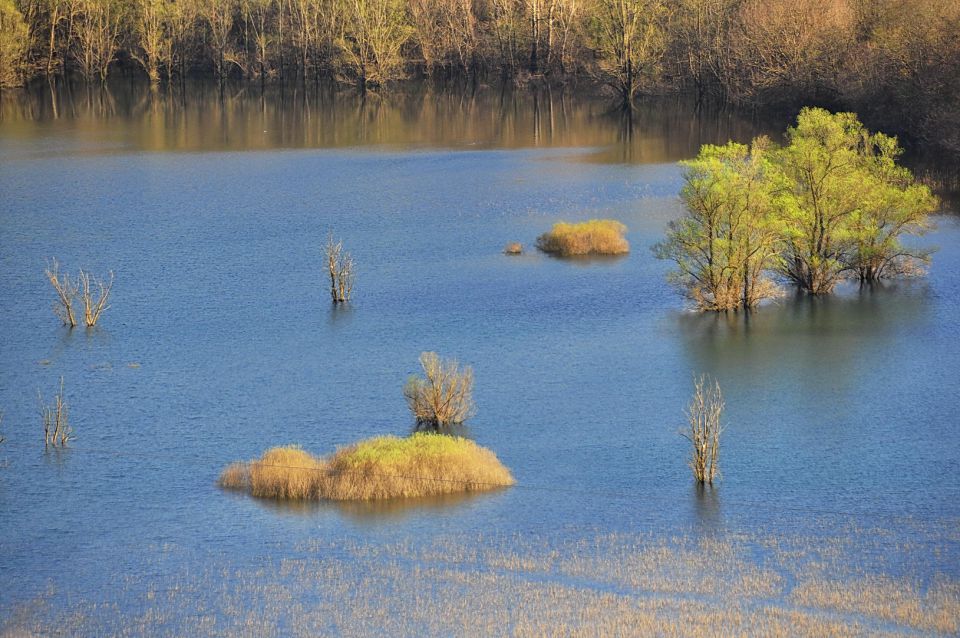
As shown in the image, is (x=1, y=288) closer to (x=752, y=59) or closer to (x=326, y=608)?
(x=326, y=608)

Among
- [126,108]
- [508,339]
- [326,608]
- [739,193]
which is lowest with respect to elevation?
[326,608]

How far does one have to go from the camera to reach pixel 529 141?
114 metres

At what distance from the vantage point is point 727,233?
60.2 meters

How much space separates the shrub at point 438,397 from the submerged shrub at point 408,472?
4.71 meters

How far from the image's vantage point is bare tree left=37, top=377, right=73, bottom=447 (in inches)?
1780

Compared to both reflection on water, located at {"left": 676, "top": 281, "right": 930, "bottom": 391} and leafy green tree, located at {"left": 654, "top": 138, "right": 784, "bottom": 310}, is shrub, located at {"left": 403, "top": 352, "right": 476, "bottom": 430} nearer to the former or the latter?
reflection on water, located at {"left": 676, "top": 281, "right": 930, "bottom": 391}

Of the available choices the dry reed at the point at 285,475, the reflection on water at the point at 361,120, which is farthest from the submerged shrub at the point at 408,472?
the reflection on water at the point at 361,120

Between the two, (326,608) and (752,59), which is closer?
(326,608)

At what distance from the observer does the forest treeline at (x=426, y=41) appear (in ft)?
409

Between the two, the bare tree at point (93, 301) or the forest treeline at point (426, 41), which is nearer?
the bare tree at point (93, 301)

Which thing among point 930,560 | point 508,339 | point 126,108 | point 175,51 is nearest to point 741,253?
point 508,339

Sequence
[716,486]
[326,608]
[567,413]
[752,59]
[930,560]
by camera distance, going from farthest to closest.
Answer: [752,59]
[567,413]
[716,486]
[930,560]
[326,608]

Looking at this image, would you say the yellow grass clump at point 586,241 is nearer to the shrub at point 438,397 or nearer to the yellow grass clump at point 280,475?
the shrub at point 438,397

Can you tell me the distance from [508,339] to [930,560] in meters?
24.0
